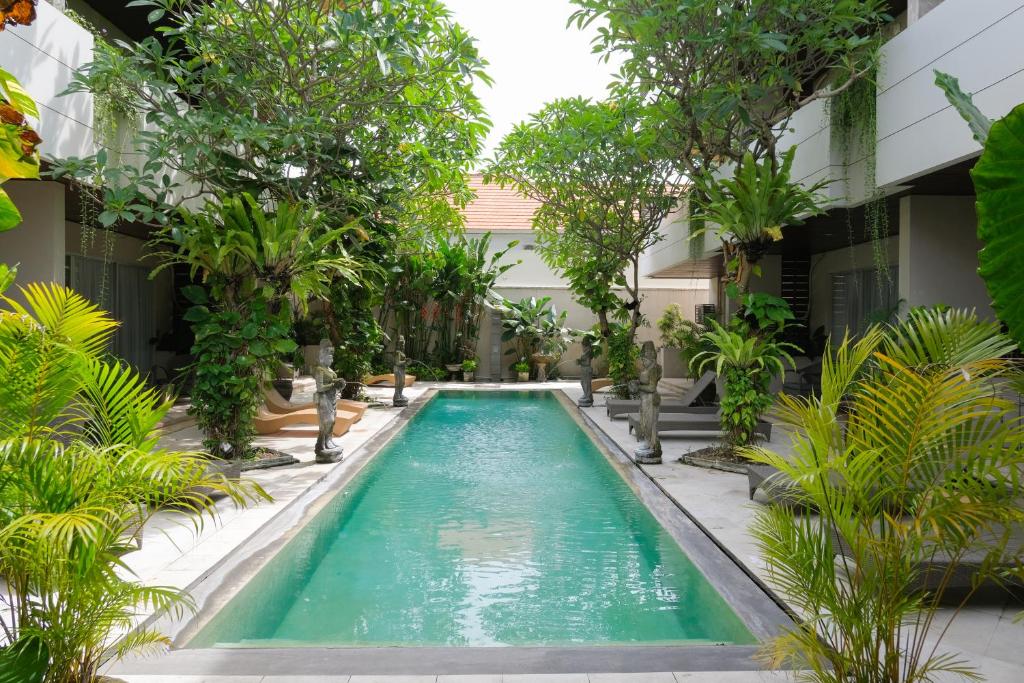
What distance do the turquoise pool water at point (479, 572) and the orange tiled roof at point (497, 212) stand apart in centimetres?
1598

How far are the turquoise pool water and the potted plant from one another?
38.4ft

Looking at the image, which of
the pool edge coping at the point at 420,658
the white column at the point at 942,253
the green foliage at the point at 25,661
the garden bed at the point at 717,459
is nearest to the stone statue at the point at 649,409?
the garden bed at the point at 717,459

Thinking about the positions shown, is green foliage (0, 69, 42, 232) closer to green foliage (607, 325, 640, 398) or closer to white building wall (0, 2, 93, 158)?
white building wall (0, 2, 93, 158)

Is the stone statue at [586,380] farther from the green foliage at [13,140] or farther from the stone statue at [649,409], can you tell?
the green foliage at [13,140]

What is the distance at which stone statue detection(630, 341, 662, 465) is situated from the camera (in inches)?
344

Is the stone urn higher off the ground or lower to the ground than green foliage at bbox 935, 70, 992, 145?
lower

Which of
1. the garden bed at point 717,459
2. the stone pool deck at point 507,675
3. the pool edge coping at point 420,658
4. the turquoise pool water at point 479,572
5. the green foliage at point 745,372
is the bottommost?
the turquoise pool water at point 479,572

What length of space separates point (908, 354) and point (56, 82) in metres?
8.14

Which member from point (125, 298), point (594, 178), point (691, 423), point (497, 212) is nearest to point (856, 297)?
point (594, 178)

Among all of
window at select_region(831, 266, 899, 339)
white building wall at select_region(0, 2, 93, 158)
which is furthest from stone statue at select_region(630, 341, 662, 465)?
white building wall at select_region(0, 2, 93, 158)

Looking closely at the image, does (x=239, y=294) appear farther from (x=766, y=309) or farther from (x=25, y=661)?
(x=25, y=661)

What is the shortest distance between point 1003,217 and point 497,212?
23274mm

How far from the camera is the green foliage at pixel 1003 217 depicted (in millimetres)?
2498

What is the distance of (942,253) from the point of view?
920 cm
